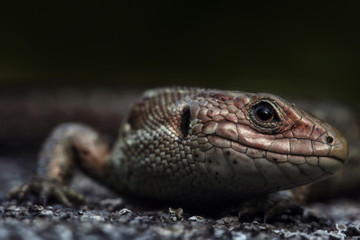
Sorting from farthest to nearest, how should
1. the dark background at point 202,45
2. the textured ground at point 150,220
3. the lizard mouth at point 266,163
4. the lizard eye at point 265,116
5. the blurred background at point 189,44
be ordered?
the dark background at point 202,45, the blurred background at point 189,44, the lizard eye at point 265,116, the lizard mouth at point 266,163, the textured ground at point 150,220

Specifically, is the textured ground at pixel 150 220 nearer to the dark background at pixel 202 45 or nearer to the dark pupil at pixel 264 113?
the dark pupil at pixel 264 113

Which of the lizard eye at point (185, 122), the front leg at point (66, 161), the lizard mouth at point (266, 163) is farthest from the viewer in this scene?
the front leg at point (66, 161)

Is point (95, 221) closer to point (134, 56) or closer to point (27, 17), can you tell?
point (27, 17)

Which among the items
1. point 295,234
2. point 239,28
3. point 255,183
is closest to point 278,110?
point 255,183

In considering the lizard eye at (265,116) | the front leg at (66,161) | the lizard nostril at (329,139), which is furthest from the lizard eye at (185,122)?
the front leg at (66,161)

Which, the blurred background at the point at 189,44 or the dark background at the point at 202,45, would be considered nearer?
the blurred background at the point at 189,44

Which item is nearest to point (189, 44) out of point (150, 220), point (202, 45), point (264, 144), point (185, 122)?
point (202, 45)

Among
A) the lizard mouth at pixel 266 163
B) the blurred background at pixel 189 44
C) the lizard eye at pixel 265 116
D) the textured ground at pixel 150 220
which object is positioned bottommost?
the textured ground at pixel 150 220
